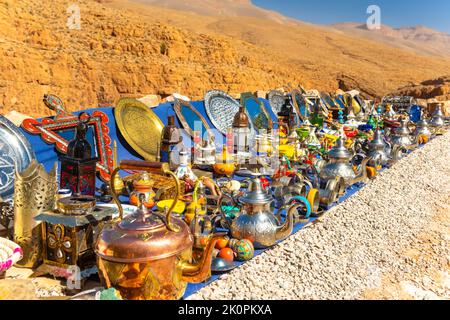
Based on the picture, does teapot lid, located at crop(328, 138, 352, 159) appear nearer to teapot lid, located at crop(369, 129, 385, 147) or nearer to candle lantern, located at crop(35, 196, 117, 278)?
teapot lid, located at crop(369, 129, 385, 147)

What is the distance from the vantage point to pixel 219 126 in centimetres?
492

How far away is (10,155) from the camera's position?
2.50m

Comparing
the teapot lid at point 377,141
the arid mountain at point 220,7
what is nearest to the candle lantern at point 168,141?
the teapot lid at point 377,141

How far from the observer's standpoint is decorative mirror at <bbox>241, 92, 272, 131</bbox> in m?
5.29

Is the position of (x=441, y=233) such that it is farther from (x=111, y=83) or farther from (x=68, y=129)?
(x=111, y=83)

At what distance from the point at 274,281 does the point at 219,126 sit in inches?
118

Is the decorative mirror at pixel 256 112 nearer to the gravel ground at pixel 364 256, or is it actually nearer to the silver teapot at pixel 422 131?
the gravel ground at pixel 364 256

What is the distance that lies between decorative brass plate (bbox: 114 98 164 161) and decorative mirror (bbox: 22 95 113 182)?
0.29 metres

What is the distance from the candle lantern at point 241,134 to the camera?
380cm

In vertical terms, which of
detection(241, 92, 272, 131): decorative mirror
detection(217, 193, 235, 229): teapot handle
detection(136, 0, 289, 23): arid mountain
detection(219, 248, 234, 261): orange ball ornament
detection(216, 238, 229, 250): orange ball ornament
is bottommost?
detection(219, 248, 234, 261): orange ball ornament

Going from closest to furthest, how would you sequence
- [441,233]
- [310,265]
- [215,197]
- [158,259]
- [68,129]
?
[158,259]
[310,265]
[215,197]
[68,129]
[441,233]

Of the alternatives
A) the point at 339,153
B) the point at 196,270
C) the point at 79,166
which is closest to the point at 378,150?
the point at 339,153

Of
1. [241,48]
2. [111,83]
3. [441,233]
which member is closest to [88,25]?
[111,83]

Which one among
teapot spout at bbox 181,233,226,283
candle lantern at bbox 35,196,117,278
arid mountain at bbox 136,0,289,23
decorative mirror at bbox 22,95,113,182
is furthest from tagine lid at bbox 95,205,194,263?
arid mountain at bbox 136,0,289,23
